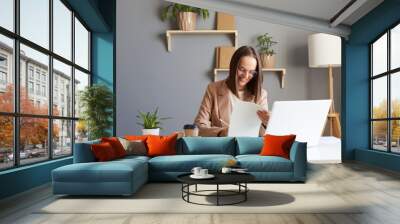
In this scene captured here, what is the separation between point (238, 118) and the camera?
6453 millimetres

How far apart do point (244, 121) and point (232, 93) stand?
1.79ft

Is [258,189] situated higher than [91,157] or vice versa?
[91,157]

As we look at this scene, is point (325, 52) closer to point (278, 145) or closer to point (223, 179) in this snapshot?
point (278, 145)

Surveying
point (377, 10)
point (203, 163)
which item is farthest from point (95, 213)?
point (377, 10)

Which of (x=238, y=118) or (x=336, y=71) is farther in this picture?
(x=336, y=71)

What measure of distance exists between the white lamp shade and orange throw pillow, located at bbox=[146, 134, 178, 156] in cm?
381

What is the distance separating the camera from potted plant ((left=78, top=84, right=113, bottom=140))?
743 cm

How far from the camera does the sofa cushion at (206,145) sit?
238 inches

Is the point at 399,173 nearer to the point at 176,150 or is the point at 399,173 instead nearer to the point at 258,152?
the point at 258,152

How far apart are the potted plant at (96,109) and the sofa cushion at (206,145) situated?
2.11 m

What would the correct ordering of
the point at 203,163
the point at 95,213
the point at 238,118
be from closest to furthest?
1. the point at 95,213
2. the point at 203,163
3. the point at 238,118

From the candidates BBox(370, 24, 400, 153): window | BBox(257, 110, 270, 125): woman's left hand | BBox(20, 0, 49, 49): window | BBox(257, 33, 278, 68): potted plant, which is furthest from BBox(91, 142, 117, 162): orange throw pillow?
BBox(370, 24, 400, 153): window

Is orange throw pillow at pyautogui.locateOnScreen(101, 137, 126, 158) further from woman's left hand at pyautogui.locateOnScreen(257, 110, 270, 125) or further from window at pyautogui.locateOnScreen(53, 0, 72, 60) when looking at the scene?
woman's left hand at pyautogui.locateOnScreen(257, 110, 270, 125)

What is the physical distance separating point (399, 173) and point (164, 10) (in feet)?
17.5
